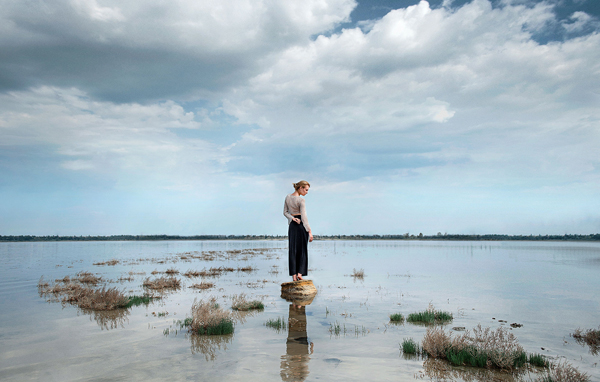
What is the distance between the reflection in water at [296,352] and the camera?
5.76 m

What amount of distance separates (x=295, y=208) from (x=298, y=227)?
0.81m

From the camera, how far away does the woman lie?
12.8 metres

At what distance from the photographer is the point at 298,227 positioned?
13266mm

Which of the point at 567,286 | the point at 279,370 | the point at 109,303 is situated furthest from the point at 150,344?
the point at 567,286

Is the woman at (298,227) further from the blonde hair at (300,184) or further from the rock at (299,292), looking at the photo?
the rock at (299,292)

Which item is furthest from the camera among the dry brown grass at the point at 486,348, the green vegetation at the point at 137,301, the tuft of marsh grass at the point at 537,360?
the green vegetation at the point at 137,301

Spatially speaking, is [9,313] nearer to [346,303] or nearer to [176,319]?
[176,319]

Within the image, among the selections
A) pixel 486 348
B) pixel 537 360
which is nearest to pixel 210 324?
pixel 486 348

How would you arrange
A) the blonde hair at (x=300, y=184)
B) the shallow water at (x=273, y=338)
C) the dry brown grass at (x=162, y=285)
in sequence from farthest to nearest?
the dry brown grass at (x=162, y=285), the blonde hair at (x=300, y=184), the shallow water at (x=273, y=338)

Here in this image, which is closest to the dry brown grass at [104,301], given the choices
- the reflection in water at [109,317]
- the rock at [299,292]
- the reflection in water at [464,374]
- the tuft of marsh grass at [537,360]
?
the reflection in water at [109,317]

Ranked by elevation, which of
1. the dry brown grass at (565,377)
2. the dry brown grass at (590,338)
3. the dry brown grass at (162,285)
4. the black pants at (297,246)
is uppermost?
the black pants at (297,246)

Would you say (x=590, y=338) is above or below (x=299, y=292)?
below

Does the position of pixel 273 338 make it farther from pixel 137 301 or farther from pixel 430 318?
pixel 137 301

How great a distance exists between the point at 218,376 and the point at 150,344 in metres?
2.89
